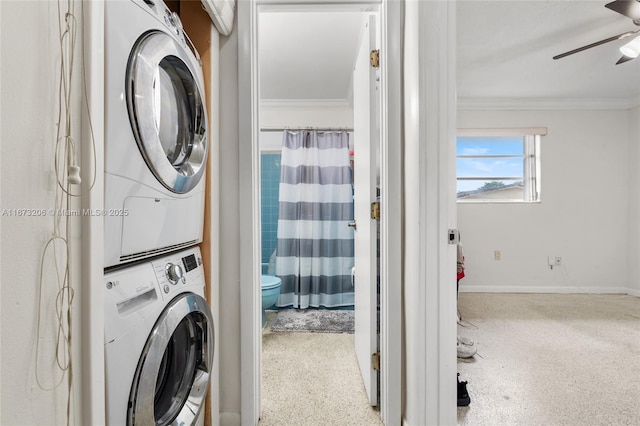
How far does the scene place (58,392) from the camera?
0.56 m

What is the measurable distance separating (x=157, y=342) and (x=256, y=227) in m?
0.69

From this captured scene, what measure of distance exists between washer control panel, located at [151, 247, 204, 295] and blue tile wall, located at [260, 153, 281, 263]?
8.07 ft

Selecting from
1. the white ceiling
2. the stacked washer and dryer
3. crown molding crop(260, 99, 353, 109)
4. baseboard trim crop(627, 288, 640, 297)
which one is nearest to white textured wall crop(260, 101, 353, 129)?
crown molding crop(260, 99, 353, 109)

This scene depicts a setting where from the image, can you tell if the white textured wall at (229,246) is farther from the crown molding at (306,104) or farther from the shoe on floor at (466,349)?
the crown molding at (306,104)

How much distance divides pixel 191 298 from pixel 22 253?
582 mm

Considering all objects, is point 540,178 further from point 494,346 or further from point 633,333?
point 494,346

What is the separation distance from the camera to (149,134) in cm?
82

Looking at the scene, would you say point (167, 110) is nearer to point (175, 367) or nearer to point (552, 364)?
point (175, 367)

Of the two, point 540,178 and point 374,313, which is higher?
point 540,178

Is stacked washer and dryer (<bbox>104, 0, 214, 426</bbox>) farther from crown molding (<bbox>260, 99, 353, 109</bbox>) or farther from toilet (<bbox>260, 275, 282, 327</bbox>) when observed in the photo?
crown molding (<bbox>260, 99, 353, 109</bbox>)

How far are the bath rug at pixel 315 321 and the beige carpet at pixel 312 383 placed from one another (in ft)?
0.50

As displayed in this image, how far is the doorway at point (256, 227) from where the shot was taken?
1395 millimetres

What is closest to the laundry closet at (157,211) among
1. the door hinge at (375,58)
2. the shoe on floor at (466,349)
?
the door hinge at (375,58)

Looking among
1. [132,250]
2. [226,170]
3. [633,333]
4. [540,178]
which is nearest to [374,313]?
[226,170]
